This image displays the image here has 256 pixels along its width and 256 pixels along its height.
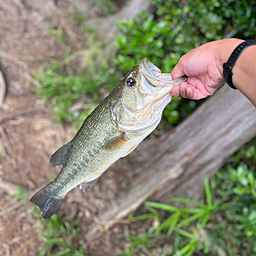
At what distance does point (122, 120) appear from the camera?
1831mm

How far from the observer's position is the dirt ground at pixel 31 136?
3.35 metres

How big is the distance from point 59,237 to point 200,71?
10.4 feet

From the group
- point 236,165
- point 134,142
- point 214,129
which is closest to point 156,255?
point 236,165

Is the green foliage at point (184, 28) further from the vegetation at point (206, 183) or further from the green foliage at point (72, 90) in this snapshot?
the green foliage at point (72, 90)

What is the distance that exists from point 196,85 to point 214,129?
1229 mm

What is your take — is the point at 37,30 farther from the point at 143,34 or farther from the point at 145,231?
the point at 145,231

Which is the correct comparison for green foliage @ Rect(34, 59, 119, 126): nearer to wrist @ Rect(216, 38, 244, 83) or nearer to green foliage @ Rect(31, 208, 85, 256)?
green foliage @ Rect(31, 208, 85, 256)

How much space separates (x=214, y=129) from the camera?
2.82m

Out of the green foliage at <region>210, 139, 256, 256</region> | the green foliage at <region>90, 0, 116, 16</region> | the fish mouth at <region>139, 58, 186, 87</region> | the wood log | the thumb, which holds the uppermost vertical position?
the green foliage at <region>90, 0, 116, 16</region>

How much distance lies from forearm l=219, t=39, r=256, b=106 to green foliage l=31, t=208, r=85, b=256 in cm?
310

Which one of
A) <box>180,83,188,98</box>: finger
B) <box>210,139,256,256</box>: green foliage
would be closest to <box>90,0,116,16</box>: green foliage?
<box>180,83,188,98</box>: finger

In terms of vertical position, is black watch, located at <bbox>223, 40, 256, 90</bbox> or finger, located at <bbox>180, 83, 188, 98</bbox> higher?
black watch, located at <bbox>223, 40, 256, 90</bbox>

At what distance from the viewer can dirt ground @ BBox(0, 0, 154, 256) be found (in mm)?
3345

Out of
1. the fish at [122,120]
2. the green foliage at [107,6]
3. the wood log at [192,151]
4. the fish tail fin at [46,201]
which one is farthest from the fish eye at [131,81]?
the green foliage at [107,6]
